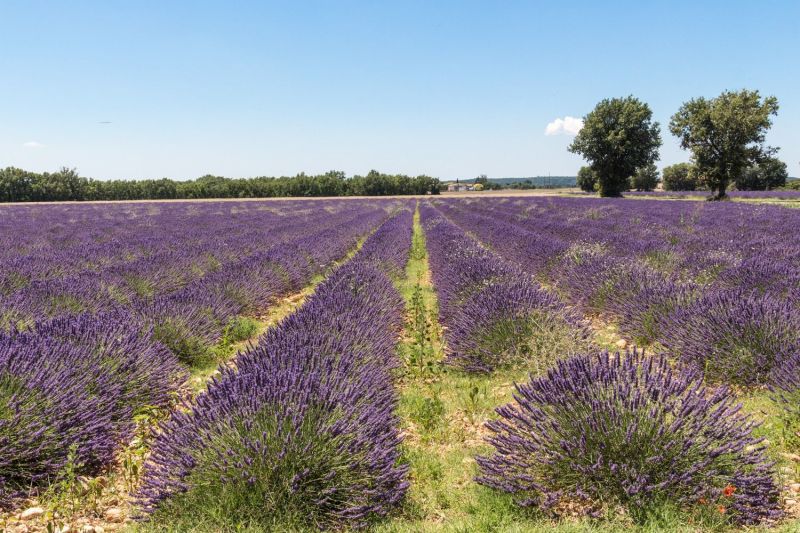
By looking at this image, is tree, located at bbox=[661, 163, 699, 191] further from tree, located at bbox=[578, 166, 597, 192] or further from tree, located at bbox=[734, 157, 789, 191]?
tree, located at bbox=[578, 166, 597, 192]

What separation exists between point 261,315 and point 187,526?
4866 millimetres

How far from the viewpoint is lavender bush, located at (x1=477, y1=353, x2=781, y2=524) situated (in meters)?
2.06

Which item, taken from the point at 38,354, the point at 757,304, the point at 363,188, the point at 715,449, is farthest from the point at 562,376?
the point at 363,188

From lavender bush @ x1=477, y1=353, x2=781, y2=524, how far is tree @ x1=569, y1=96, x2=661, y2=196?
48.8 metres

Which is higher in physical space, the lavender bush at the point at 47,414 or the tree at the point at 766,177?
the tree at the point at 766,177

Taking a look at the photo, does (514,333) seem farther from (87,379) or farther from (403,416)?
(87,379)

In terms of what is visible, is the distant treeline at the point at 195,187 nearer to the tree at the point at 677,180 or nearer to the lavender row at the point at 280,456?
the tree at the point at 677,180

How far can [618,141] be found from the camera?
4541 cm

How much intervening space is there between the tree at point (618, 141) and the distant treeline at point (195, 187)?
35.4 metres

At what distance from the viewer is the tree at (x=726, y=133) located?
33.8 meters

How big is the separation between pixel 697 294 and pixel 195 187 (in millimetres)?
73519

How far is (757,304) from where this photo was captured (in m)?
3.77

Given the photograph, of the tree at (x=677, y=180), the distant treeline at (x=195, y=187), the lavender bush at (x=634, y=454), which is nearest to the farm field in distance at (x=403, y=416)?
the lavender bush at (x=634, y=454)

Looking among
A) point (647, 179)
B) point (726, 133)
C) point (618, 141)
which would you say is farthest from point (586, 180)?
point (726, 133)
